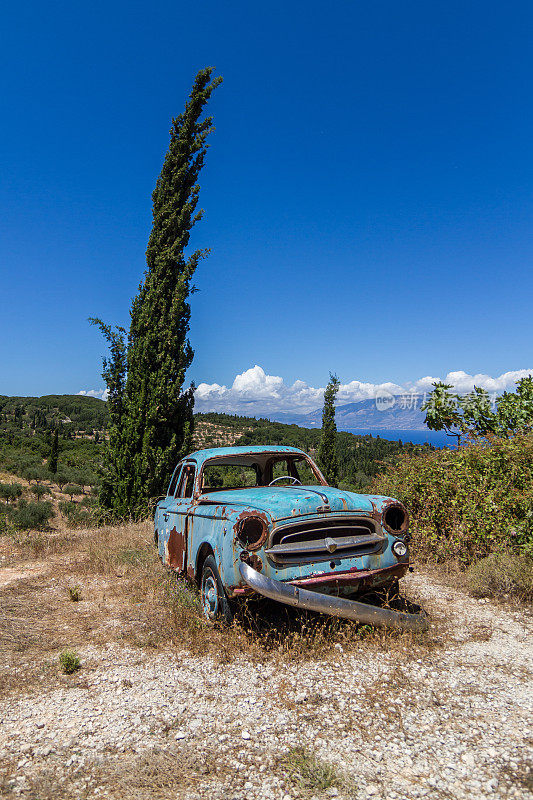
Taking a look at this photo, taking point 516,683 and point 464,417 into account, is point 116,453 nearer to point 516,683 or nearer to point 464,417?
point 464,417

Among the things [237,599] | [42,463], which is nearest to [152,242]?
[237,599]

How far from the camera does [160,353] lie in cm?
1200

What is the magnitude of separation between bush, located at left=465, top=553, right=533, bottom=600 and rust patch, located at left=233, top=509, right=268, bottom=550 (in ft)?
10.1

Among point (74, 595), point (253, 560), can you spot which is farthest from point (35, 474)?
point (253, 560)

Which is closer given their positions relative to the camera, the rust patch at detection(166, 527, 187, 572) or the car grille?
the car grille

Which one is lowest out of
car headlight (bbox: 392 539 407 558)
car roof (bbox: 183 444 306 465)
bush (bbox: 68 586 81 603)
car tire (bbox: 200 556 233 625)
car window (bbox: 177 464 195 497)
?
bush (bbox: 68 586 81 603)

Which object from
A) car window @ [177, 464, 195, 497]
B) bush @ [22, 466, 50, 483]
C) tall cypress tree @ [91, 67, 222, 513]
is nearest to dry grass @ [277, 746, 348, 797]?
car window @ [177, 464, 195, 497]

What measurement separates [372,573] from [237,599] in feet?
3.91

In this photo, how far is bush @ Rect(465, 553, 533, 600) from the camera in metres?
5.15

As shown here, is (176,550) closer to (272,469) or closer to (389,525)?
(272,469)

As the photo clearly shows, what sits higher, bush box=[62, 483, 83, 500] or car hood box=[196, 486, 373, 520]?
car hood box=[196, 486, 373, 520]

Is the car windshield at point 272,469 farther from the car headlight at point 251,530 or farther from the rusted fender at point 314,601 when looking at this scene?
the rusted fender at point 314,601

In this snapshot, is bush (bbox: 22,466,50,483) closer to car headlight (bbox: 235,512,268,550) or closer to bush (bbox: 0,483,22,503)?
bush (bbox: 0,483,22,503)

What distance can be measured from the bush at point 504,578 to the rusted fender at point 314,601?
1950mm
